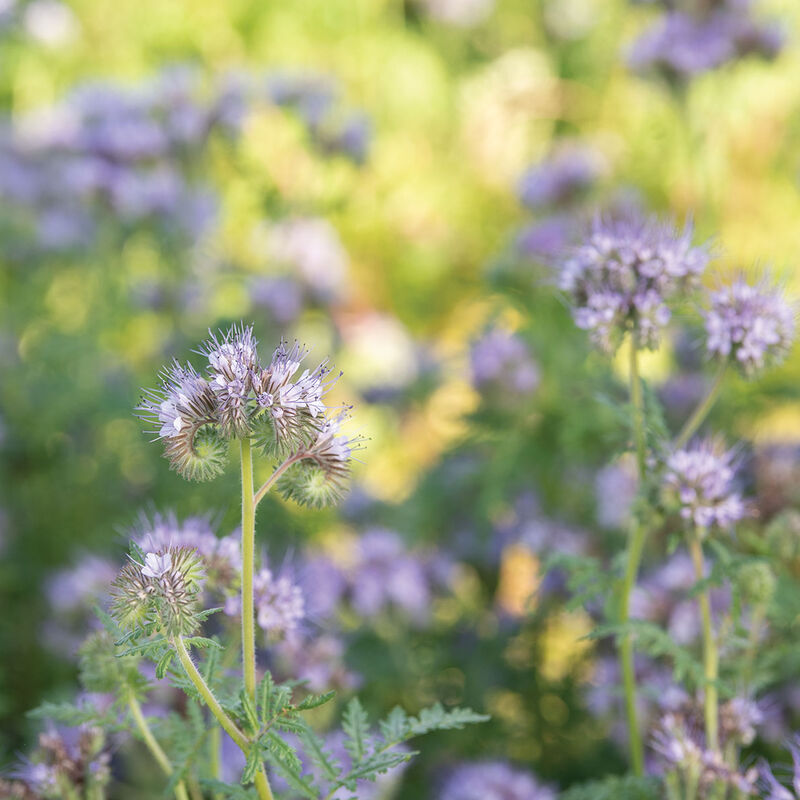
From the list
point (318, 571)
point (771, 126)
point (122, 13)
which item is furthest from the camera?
point (122, 13)

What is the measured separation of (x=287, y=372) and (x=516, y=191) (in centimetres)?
303

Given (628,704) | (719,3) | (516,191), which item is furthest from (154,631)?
(719,3)

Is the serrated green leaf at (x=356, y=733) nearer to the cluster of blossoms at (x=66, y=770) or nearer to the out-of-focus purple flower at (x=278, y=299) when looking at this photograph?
the cluster of blossoms at (x=66, y=770)

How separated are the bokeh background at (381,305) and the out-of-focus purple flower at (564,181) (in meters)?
0.01

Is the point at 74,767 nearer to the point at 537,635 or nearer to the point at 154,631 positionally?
the point at 154,631

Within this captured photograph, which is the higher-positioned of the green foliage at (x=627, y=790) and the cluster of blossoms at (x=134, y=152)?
the cluster of blossoms at (x=134, y=152)

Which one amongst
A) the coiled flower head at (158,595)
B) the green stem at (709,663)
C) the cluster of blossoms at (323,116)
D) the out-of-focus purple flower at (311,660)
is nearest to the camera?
the coiled flower head at (158,595)

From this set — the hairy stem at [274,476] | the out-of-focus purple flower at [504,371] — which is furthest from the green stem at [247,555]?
the out-of-focus purple flower at [504,371]

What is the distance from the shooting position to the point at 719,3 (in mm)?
3971

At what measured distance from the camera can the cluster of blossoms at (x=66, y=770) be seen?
160cm

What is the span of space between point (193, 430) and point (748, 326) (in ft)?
3.38

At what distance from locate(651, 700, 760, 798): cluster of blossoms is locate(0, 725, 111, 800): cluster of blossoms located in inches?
34.9

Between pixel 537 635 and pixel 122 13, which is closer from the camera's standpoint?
pixel 537 635

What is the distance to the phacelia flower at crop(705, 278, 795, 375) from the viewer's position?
6.12ft
